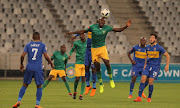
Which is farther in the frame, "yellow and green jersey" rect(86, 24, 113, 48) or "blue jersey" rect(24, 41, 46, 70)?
"yellow and green jersey" rect(86, 24, 113, 48)

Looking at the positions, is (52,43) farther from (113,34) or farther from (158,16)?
(158,16)

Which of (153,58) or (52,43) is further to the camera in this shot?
(52,43)

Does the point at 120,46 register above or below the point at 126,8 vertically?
below

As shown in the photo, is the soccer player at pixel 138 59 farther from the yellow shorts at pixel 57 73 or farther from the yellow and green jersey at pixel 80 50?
the yellow shorts at pixel 57 73

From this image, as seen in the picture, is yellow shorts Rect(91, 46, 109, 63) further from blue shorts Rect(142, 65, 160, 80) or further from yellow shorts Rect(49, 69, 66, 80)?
yellow shorts Rect(49, 69, 66, 80)

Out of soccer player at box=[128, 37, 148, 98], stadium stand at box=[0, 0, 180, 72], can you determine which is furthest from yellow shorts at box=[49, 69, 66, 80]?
stadium stand at box=[0, 0, 180, 72]

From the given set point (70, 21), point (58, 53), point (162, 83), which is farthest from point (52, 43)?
point (58, 53)

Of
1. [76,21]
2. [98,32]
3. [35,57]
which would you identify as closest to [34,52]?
[35,57]

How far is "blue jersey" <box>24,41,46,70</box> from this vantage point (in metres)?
11.6

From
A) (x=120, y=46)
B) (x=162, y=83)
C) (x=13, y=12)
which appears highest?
(x=13, y=12)

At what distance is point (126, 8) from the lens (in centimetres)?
3588

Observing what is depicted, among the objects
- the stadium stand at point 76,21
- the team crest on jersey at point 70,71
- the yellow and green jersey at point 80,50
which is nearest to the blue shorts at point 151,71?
the yellow and green jersey at point 80,50

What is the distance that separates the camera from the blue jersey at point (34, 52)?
11609 millimetres

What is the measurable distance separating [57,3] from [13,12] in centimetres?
320
